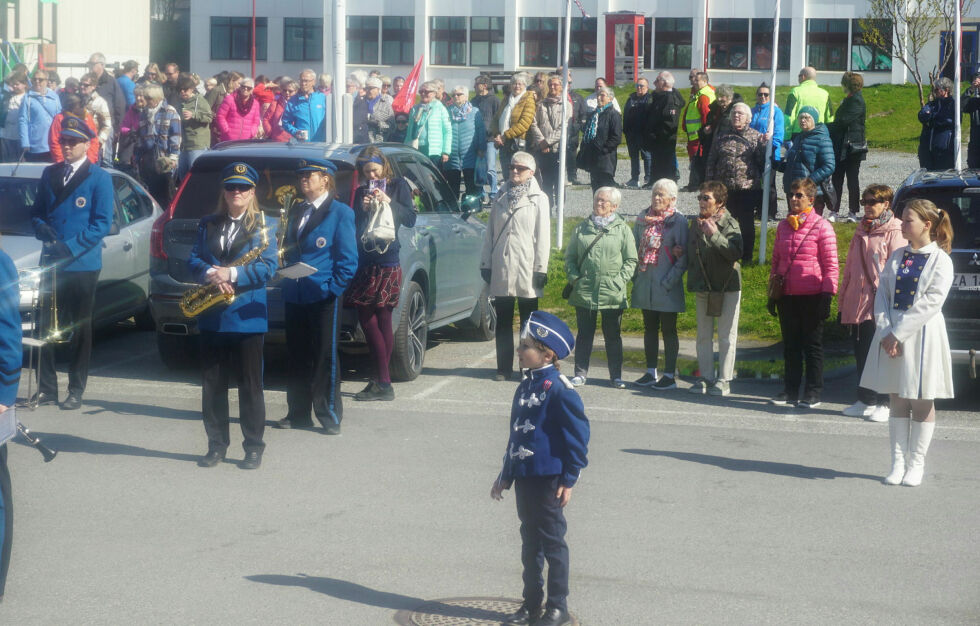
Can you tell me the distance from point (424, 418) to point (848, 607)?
448cm

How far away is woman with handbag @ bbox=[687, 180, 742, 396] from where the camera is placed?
10.8 metres

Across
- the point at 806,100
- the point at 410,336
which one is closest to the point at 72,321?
the point at 410,336

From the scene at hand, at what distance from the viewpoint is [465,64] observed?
5816cm

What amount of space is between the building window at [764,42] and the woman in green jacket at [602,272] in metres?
45.2

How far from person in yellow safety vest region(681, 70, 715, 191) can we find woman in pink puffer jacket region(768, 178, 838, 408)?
8.83 m

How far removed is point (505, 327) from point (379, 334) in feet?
5.06

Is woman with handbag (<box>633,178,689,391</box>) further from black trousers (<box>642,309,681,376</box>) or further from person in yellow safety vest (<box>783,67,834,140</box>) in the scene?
person in yellow safety vest (<box>783,67,834,140</box>)

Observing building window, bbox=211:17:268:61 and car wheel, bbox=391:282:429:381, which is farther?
building window, bbox=211:17:268:61

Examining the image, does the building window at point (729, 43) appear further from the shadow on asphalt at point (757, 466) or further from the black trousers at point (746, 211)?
the shadow on asphalt at point (757, 466)

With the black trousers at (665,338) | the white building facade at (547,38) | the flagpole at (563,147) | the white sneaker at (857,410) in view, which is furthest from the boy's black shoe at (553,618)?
the white building facade at (547,38)

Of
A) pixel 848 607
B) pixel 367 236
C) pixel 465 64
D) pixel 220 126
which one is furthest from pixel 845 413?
pixel 465 64

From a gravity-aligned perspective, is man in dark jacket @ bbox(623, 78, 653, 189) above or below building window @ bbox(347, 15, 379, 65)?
below

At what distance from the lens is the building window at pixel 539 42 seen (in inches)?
2230

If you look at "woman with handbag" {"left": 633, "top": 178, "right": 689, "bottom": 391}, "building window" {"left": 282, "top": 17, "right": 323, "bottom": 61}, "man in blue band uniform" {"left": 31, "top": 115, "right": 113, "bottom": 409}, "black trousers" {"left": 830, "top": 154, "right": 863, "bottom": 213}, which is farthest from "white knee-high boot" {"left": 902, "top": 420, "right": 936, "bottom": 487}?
"building window" {"left": 282, "top": 17, "right": 323, "bottom": 61}
